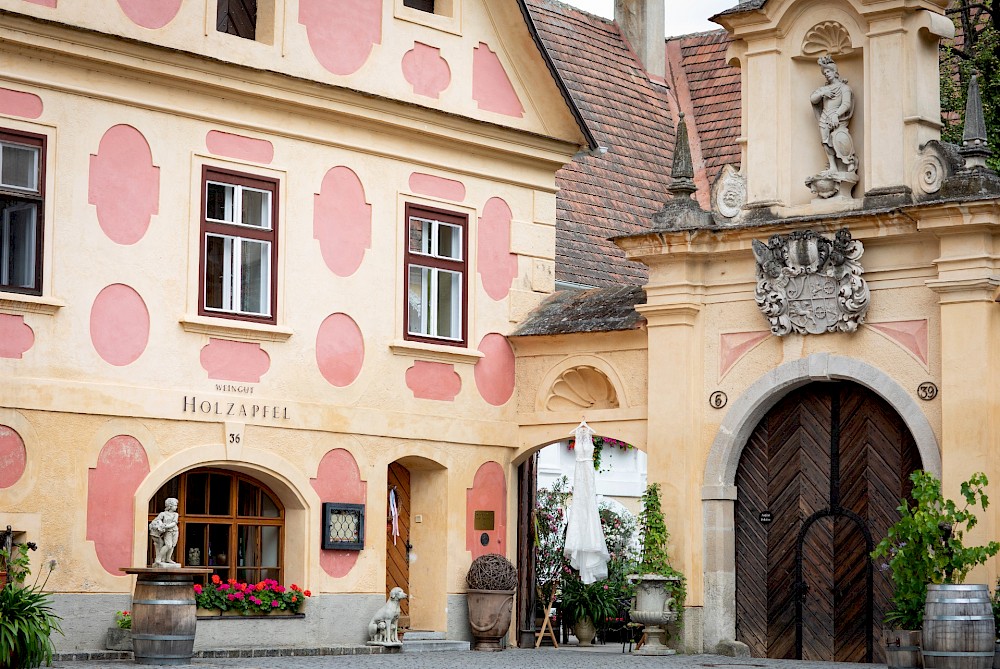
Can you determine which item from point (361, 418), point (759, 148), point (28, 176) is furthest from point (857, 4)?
point (28, 176)

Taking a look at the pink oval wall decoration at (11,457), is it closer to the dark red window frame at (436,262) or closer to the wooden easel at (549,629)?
the dark red window frame at (436,262)

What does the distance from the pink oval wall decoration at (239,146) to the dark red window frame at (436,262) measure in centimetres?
195

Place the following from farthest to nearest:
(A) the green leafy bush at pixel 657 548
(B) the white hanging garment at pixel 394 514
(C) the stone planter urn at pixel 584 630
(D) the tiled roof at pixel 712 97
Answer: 1. (D) the tiled roof at pixel 712 97
2. (C) the stone planter urn at pixel 584 630
3. (B) the white hanging garment at pixel 394 514
4. (A) the green leafy bush at pixel 657 548

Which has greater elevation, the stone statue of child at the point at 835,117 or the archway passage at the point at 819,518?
the stone statue of child at the point at 835,117

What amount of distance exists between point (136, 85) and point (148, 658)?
18.5ft

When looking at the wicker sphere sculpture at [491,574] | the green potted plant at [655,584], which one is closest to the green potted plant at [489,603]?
the wicker sphere sculpture at [491,574]

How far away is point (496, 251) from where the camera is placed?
69.9 ft

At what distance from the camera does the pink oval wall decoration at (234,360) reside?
18422 millimetres

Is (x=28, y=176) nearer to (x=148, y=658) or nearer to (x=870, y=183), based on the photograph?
(x=148, y=658)

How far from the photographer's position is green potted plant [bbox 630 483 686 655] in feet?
62.6

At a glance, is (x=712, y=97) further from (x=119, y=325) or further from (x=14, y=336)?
(x=14, y=336)

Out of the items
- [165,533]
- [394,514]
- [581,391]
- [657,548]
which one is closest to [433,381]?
[394,514]

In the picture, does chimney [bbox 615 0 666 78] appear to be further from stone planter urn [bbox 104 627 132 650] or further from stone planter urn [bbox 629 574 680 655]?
stone planter urn [bbox 104 627 132 650]

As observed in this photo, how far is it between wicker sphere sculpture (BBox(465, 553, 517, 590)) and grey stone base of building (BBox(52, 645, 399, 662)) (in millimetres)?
1436
